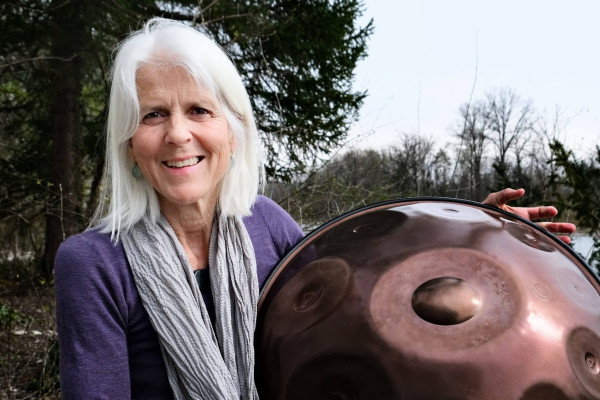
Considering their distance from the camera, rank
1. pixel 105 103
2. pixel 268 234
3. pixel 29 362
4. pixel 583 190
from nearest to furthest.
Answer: pixel 268 234 < pixel 583 190 < pixel 29 362 < pixel 105 103

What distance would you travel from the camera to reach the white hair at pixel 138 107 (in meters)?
1.42

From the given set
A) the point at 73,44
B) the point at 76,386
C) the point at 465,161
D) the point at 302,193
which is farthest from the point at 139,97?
the point at 73,44

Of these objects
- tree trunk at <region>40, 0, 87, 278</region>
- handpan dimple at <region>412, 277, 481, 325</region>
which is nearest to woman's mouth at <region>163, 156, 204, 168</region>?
handpan dimple at <region>412, 277, 481, 325</region>

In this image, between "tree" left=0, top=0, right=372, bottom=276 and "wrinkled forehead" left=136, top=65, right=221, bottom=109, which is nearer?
"wrinkled forehead" left=136, top=65, right=221, bottom=109

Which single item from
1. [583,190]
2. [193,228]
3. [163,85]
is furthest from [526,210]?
[583,190]

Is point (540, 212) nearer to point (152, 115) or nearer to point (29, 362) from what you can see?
point (152, 115)

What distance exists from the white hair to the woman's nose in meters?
0.08

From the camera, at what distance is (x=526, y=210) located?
163 cm

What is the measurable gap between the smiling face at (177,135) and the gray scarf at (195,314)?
13cm

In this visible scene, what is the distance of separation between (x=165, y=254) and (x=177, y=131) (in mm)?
309

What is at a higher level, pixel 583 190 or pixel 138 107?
pixel 138 107

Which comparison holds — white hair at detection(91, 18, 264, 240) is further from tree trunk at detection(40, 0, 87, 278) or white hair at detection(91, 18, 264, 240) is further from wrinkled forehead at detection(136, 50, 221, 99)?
tree trunk at detection(40, 0, 87, 278)

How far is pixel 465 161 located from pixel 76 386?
5.60 meters

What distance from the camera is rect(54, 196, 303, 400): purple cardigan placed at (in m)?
1.33
